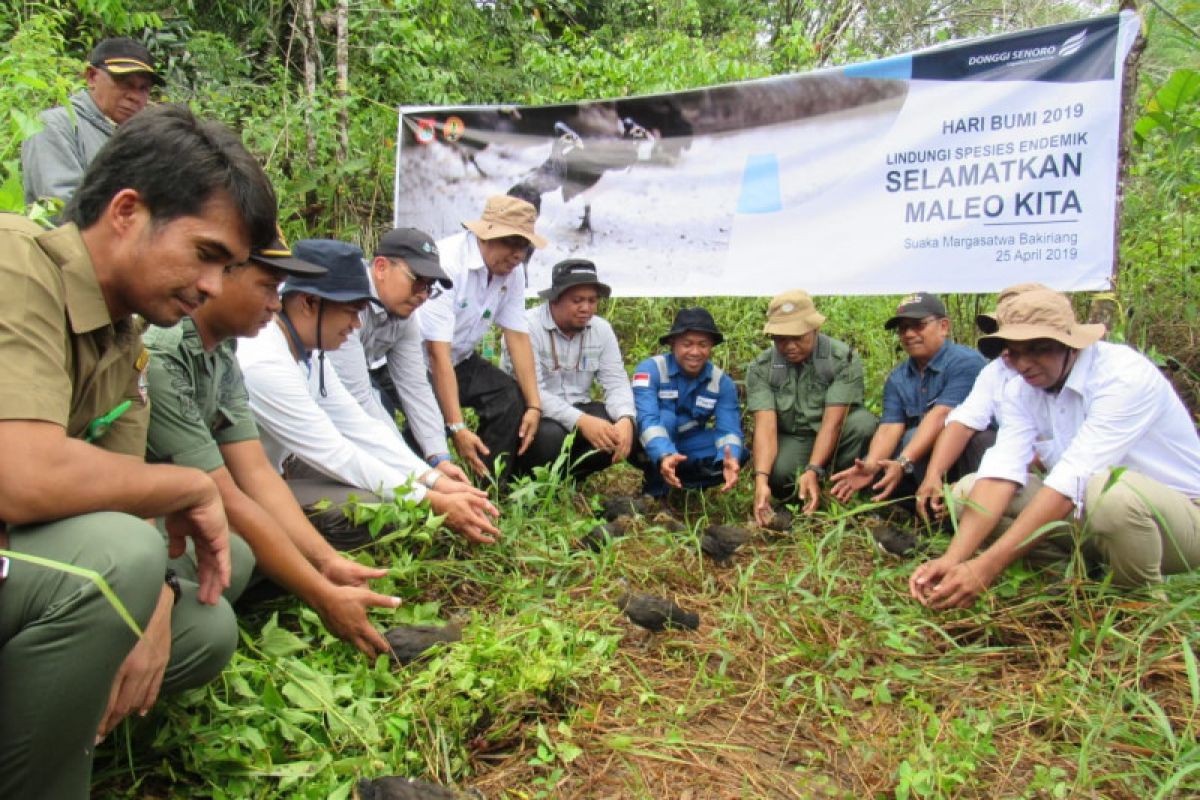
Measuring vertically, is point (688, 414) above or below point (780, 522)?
above

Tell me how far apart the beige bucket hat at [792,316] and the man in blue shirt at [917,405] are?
0.39 meters

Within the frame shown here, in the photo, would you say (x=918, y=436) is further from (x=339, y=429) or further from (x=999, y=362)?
(x=339, y=429)

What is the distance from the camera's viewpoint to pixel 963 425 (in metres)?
3.92

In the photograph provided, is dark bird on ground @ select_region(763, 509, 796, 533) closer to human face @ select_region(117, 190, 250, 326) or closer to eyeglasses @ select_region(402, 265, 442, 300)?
eyeglasses @ select_region(402, 265, 442, 300)

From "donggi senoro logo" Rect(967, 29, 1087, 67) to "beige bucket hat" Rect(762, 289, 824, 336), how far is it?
4.64 ft

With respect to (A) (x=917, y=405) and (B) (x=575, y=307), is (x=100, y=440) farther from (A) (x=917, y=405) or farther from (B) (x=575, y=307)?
(A) (x=917, y=405)

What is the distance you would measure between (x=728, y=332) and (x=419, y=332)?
2728 millimetres

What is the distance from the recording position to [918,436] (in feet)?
13.9

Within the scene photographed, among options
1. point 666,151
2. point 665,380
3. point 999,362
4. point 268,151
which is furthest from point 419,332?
point 268,151

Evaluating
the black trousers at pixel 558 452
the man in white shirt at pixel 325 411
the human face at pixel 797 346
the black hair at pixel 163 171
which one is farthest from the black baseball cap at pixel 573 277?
the black hair at pixel 163 171

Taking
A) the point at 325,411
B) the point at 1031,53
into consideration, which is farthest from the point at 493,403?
the point at 1031,53

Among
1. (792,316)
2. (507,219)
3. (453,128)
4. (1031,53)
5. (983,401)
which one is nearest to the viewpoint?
(983,401)

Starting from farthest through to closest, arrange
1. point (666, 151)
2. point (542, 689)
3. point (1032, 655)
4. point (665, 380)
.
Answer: point (666, 151) → point (665, 380) → point (1032, 655) → point (542, 689)

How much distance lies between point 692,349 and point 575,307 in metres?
0.67
